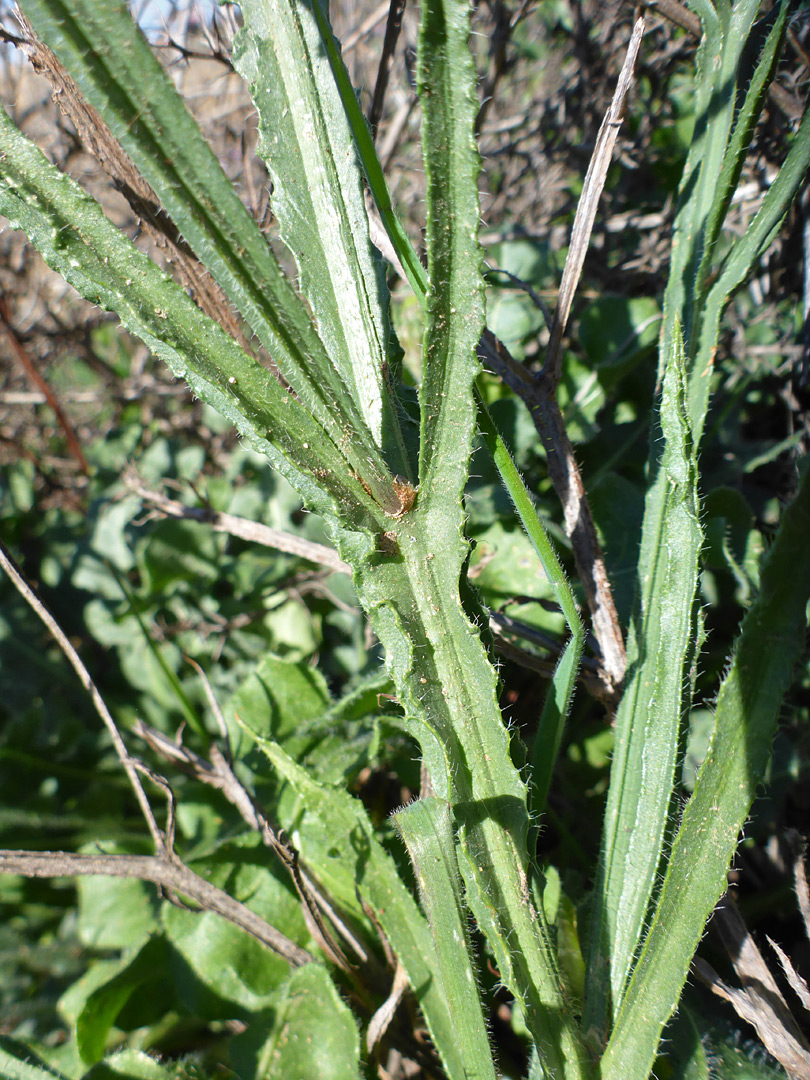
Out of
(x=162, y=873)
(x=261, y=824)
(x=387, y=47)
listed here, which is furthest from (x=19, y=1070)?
(x=387, y=47)

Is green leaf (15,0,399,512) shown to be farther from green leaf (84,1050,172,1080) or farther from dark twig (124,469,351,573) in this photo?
green leaf (84,1050,172,1080)

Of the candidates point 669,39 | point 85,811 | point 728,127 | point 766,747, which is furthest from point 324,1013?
point 669,39

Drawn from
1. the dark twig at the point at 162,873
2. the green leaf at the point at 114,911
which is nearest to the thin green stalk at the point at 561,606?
the dark twig at the point at 162,873

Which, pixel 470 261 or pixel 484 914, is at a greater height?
pixel 470 261

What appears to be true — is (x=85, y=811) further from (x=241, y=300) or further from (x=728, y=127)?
A: (x=728, y=127)

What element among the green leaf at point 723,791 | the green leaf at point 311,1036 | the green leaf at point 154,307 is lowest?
the green leaf at point 311,1036

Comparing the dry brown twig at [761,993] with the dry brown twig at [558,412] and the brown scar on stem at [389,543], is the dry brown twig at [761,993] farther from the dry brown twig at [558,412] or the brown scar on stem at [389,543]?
the brown scar on stem at [389,543]
